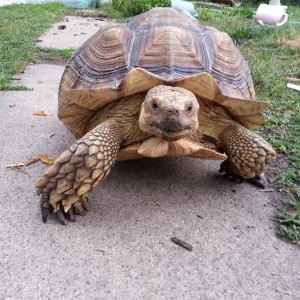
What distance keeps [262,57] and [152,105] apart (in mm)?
4195

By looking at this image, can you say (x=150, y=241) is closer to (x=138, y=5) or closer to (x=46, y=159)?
(x=46, y=159)

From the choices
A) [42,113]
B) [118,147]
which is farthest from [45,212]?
[42,113]

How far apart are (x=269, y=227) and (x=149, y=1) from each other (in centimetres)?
927

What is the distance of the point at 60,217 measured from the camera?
2.19 meters

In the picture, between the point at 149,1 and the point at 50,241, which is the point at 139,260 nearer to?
the point at 50,241

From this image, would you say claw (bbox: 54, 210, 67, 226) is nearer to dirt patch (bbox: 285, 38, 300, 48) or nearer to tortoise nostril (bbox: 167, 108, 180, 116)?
tortoise nostril (bbox: 167, 108, 180, 116)

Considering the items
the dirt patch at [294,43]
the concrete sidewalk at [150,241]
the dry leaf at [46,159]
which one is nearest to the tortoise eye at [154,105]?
the concrete sidewalk at [150,241]

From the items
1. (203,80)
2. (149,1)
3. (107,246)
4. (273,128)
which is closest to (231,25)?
(149,1)

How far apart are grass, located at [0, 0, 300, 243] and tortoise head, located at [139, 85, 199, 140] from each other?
772mm

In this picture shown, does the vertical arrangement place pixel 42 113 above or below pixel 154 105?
below

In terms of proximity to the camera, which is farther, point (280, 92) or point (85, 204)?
point (280, 92)

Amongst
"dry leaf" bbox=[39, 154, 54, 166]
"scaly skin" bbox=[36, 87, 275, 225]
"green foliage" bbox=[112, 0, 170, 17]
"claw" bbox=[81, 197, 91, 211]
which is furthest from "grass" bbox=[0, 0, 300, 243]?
"dry leaf" bbox=[39, 154, 54, 166]

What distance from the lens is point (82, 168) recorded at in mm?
2168

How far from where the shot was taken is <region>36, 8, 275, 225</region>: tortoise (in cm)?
217
